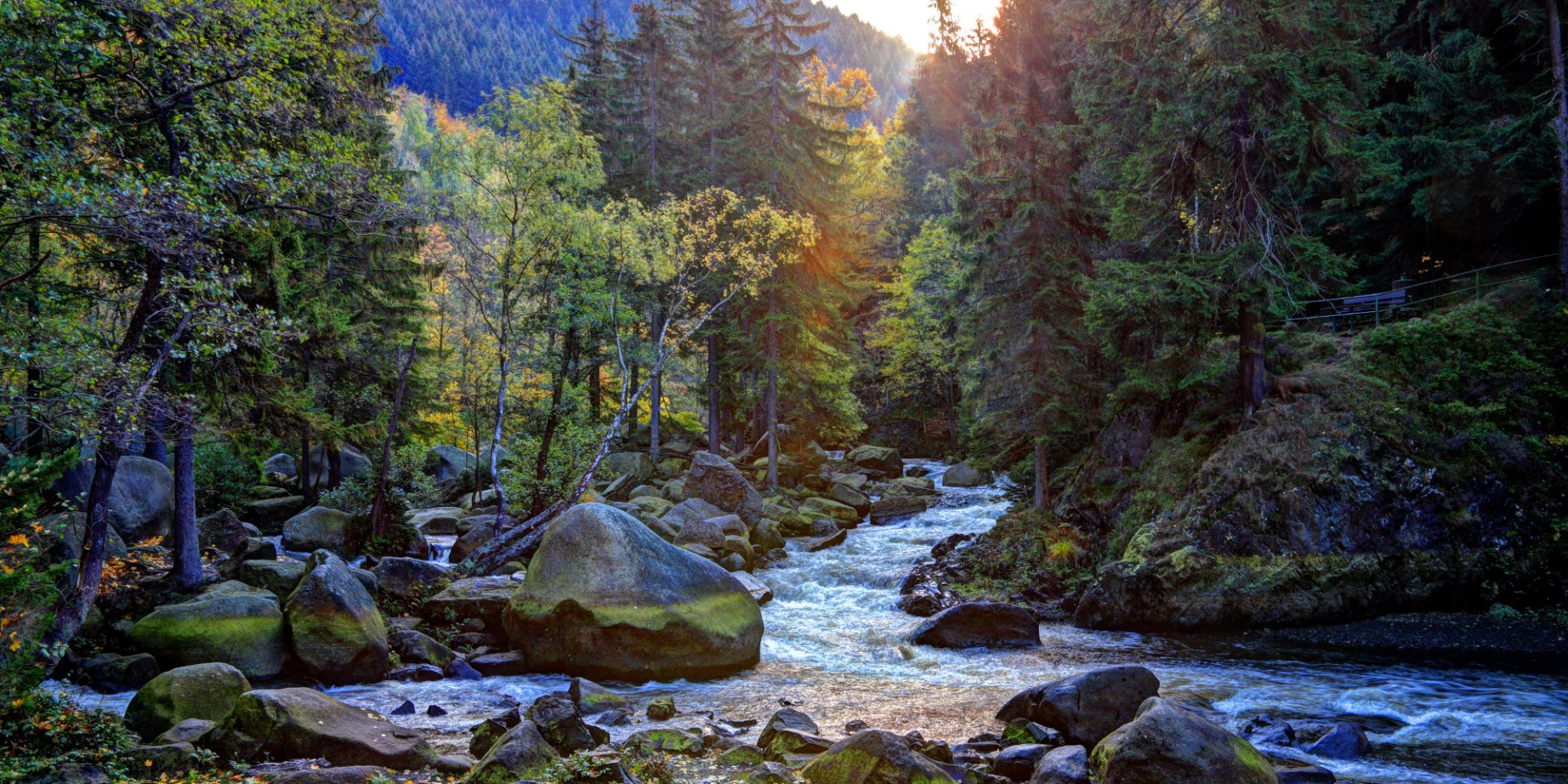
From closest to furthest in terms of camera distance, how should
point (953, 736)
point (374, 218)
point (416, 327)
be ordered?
1. point (953, 736)
2. point (374, 218)
3. point (416, 327)

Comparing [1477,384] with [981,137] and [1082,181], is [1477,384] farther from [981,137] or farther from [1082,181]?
[981,137]

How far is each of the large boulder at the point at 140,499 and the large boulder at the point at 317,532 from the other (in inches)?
104

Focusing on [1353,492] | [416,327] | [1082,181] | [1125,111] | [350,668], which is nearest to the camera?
[350,668]

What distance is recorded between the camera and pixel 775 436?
92.4 feet

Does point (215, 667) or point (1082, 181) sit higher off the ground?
point (1082, 181)

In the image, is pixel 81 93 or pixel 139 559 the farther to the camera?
pixel 139 559

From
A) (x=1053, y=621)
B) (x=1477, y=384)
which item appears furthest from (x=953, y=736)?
(x=1477, y=384)

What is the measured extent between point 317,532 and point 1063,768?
16933mm

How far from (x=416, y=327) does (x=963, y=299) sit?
15.8m

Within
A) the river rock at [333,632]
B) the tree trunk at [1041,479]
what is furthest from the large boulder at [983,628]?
the river rock at [333,632]

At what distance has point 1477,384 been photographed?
14.7 meters

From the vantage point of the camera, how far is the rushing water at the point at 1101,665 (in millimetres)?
8492

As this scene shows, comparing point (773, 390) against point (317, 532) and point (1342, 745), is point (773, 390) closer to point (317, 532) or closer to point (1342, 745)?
point (317, 532)

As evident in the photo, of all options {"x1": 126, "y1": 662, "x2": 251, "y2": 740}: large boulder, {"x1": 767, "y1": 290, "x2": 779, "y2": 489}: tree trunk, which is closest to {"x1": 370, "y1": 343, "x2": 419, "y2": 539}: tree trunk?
{"x1": 126, "y1": 662, "x2": 251, "y2": 740}: large boulder
